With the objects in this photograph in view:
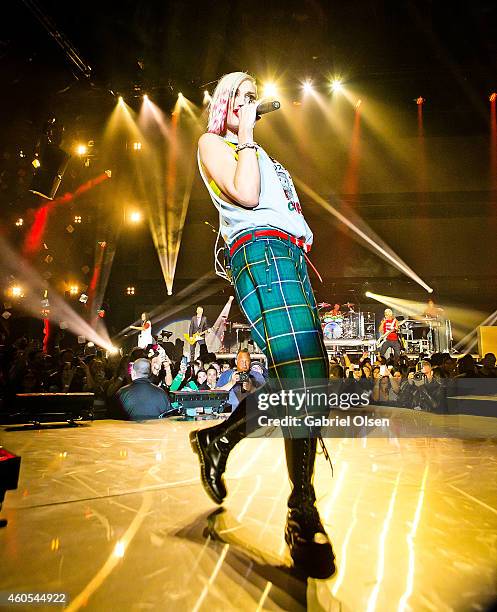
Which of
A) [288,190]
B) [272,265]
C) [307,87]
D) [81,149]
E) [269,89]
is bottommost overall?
[272,265]

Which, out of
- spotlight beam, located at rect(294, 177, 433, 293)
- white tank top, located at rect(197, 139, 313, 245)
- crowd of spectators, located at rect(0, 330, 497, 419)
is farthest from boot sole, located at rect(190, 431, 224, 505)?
spotlight beam, located at rect(294, 177, 433, 293)

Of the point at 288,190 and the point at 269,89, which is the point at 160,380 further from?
the point at 269,89

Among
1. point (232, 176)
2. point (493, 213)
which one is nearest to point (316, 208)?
point (493, 213)

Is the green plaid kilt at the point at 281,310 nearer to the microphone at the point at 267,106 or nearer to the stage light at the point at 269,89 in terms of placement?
the microphone at the point at 267,106

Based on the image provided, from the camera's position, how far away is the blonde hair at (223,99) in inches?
56.2

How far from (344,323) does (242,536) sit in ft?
35.7

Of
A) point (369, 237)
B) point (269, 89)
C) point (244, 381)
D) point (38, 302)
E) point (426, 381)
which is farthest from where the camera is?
point (369, 237)

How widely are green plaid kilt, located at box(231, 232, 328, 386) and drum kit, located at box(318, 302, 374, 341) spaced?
10208 millimetres

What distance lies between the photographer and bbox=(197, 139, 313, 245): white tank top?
1.27 metres

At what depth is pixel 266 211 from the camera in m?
1.27

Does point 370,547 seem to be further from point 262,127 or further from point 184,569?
point 262,127

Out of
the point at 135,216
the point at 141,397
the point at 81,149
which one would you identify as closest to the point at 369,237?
the point at 135,216

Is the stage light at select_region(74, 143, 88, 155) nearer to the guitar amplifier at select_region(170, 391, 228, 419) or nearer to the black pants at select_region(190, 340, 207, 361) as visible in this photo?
the black pants at select_region(190, 340, 207, 361)

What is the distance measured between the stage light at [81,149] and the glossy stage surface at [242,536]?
941 cm
